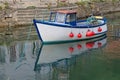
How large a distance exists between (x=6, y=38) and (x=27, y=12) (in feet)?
19.0

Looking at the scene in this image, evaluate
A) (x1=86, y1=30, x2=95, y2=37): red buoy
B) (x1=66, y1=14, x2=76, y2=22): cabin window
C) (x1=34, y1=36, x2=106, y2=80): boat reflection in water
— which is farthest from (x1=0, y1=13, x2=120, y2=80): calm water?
(x1=66, y1=14, x2=76, y2=22): cabin window

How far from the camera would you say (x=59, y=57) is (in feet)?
79.9

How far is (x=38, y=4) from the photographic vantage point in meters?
37.1

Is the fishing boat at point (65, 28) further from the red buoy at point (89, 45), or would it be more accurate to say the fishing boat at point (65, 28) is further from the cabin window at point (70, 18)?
the red buoy at point (89, 45)

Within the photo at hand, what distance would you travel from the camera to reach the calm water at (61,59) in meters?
20.3

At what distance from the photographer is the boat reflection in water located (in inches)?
816

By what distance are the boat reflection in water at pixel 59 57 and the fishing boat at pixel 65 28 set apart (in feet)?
1.45

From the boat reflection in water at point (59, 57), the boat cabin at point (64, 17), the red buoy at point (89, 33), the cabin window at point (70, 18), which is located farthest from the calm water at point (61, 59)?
the cabin window at point (70, 18)

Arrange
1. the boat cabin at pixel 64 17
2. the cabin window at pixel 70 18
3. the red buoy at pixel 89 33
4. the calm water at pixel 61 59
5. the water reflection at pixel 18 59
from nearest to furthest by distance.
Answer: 1. the water reflection at pixel 18 59
2. the calm water at pixel 61 59
3. the boat cabin at pixel 64 17
4. the cabin window at pixel 70 18
5. the red buoy at pixel 89 33

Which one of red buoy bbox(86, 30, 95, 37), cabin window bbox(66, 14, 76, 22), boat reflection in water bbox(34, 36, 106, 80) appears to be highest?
cabin window bbox(66, 14, 76, 22)

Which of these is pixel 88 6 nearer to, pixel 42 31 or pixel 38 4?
pixel 38 4

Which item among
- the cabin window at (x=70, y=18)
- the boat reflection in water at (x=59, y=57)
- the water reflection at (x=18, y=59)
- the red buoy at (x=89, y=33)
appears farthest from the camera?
the red buoy at (x=89, y=33)

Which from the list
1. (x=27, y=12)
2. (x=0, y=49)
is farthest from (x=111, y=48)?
(x=27, y=12)

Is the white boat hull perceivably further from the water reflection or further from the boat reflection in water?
the water reflection
